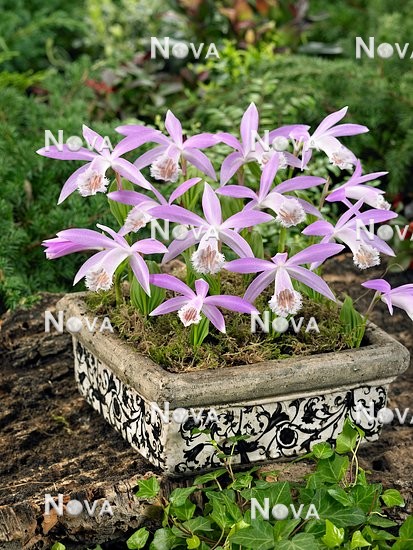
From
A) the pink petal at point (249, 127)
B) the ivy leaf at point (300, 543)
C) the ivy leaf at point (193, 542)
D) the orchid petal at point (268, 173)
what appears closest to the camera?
the ivy leaf at point (300, 543)

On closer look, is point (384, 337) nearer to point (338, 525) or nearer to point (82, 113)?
point (338, 525)

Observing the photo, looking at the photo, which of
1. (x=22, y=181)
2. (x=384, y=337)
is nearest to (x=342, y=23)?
(x=22, y=181)

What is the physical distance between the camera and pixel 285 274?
242cm

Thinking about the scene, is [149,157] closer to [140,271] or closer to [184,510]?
[140,271]

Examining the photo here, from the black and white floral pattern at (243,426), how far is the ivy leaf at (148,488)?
0.33ft

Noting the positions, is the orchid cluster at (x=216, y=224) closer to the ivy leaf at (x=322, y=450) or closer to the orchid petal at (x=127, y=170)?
the orchid petal at (x=127, y=170)

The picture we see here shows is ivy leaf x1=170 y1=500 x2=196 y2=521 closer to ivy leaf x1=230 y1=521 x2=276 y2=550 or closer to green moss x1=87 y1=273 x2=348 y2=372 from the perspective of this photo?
ivy leaf x1=230 y1=521 x2=276 y2=550

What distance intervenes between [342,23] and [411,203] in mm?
1961

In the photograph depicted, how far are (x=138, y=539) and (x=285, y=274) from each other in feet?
2.29

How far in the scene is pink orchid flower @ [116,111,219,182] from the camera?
2.51m

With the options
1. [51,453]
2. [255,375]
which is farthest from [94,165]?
[51,453]

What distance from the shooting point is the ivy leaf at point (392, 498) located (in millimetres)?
2361

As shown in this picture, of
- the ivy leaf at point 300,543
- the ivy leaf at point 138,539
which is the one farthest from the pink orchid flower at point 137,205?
the ivy leaf at point 300,543

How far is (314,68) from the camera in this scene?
4242 mm
